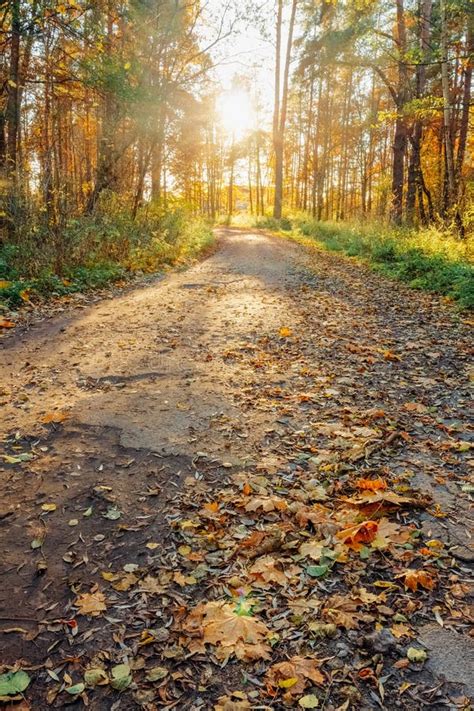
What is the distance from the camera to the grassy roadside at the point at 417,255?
25.6ft

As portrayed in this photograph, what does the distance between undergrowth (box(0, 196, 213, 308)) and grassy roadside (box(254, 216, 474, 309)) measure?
16.9 ft

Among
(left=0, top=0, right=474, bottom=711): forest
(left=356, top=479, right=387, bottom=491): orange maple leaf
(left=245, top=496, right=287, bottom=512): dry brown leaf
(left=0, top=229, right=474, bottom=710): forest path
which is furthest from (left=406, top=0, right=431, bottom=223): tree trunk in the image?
(left=245, top=496, right=287, bottom=512): dry brown leaf

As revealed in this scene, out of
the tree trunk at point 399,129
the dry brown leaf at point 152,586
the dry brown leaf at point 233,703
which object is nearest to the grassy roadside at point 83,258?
the dry brown leaf at point 152,586

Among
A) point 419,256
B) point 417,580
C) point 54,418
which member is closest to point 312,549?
point 417,580

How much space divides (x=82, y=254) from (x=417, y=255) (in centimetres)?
698

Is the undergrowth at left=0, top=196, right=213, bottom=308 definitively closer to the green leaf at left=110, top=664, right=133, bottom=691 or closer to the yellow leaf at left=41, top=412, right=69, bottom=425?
the yellow leaf at left=41, top=412, right=69, bottom=425

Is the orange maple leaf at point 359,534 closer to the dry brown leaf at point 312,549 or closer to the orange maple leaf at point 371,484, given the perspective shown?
the dry brown leaf at point 312,549

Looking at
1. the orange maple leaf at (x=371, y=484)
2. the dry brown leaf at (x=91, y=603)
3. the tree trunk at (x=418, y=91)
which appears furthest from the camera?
the tree trunk at (x=418, y=91)

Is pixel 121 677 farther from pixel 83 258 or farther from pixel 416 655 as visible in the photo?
pixel 83 258

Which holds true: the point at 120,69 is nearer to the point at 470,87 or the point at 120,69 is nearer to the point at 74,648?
the point at 74,648

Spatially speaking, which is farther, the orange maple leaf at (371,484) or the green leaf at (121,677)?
the orange maple leaf at (371,484)

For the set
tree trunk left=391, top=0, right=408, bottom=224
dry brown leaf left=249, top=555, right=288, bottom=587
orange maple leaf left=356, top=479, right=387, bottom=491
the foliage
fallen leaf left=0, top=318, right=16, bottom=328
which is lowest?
dry brown leaf left=249, top=555, right=288, bottom=587

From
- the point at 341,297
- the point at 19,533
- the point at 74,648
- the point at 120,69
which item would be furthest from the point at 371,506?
the point at 120,69

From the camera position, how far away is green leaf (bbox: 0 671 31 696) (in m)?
1.72
